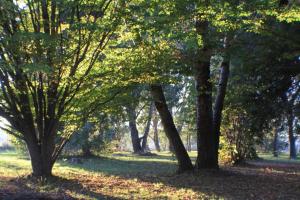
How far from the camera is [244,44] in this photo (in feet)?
41.9

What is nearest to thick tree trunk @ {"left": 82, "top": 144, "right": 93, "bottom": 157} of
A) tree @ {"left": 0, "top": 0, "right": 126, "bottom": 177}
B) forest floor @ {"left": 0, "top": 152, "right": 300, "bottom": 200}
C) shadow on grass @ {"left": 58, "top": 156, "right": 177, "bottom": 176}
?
shadow on grass @ {"left": 58, "top": 156, "right": 177, "bottom": 176}

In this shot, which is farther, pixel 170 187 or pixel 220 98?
pixel 220 98

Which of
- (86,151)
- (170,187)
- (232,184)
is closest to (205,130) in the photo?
(232,184)

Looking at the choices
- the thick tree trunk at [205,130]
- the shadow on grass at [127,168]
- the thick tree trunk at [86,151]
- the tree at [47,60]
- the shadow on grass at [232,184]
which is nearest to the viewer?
the tree at [47,60]

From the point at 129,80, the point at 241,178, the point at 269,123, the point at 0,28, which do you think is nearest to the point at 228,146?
the point at 269,123

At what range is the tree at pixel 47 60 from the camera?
32.6 ft

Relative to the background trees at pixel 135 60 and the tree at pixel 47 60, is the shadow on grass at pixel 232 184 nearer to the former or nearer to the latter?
the background trees at pixel 135 60

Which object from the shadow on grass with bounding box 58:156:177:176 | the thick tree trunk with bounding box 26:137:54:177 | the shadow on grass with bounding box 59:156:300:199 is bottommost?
the shadow on grass with bounding box 59:156:300:199

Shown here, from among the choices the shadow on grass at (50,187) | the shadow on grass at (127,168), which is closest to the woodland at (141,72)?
the shadow on grass at (50,187)

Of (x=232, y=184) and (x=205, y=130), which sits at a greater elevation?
(x=205, y=130)

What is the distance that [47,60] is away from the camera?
10.3 metres

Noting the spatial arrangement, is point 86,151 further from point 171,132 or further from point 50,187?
point 50,187

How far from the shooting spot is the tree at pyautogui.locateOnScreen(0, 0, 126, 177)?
992 cm

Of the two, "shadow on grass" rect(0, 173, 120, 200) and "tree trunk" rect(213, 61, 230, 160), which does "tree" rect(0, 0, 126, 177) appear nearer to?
"shadow on grass" rect(0, 173, 120, 200)
